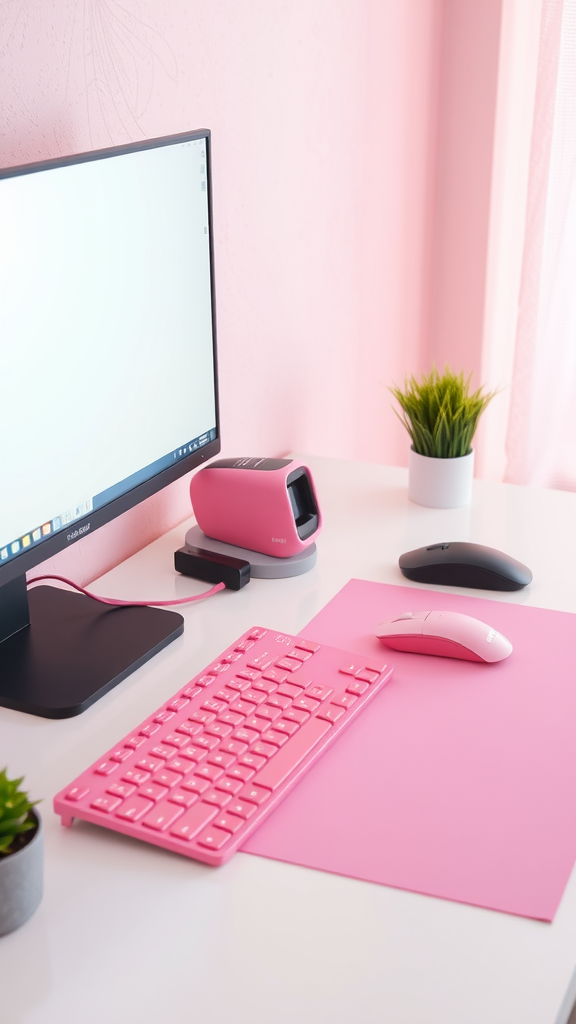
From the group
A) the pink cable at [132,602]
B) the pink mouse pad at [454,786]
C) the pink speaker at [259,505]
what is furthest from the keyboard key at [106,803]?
the pink speaker at [259,505]

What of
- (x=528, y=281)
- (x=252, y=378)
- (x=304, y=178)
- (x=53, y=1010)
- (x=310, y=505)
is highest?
(x=304, y=178)

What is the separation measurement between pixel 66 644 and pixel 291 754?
276 millimetres

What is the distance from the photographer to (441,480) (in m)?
1.29

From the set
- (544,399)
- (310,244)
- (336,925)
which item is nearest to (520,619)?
(336,925)

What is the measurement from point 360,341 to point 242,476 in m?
0.73

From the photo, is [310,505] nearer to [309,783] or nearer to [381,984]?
[309,783]

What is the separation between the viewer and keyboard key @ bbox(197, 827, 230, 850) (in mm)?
683

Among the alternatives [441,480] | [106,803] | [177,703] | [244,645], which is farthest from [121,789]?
[441,480]

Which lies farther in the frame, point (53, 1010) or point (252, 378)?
point (252, 378)

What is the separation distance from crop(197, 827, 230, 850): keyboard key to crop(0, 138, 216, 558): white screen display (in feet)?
0.94

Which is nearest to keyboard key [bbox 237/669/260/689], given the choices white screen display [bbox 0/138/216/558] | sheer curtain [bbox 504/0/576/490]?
white screen display [bbox 0/138/216/558]

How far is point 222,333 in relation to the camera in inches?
51.3

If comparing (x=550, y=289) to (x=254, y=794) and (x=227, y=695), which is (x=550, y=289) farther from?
(x=254, y=794)

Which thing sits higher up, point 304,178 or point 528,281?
point 304,178
